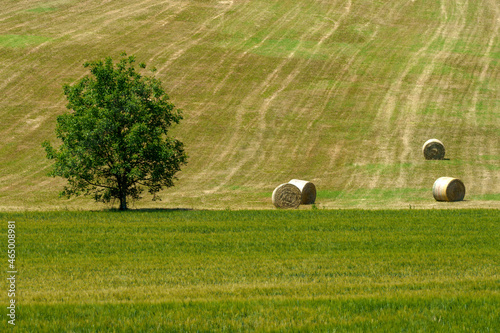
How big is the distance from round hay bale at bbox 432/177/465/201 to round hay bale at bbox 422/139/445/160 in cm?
1240

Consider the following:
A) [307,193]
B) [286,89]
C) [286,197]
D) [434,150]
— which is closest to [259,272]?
[286,197]

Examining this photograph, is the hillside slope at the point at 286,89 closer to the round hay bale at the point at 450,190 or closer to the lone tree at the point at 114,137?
the round hay bale at the point at 450,190

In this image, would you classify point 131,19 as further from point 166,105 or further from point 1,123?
point 166,105

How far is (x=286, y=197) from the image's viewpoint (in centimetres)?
3769

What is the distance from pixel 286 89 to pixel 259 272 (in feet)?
169

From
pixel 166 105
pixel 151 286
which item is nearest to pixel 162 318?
pixel 151 286

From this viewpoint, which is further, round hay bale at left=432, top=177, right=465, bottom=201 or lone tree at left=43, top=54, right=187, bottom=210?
round hay bale at left=432, top=177, right=465, bottom=201

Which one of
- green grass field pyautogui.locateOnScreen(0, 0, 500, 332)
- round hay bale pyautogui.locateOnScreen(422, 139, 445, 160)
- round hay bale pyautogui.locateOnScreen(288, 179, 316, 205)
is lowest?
round hay bale pyautogui.locateOnScreen(422, 139, 445, 160)

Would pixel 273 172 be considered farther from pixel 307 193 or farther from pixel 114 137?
pixel 114 137

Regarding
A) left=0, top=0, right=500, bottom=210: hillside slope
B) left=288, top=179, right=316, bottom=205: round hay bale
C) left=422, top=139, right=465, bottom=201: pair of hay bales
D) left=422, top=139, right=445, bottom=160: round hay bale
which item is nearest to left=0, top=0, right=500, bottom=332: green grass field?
left=0, top=0, right=500, bottom=210: hillside slope

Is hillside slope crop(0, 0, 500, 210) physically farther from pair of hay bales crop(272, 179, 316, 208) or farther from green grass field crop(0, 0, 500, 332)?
pair of hay bales crop(272, 179, 316, 208)

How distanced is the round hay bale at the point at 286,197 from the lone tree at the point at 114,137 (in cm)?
720

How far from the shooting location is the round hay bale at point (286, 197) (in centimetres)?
3766

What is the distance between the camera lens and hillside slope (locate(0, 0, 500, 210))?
45.8m
